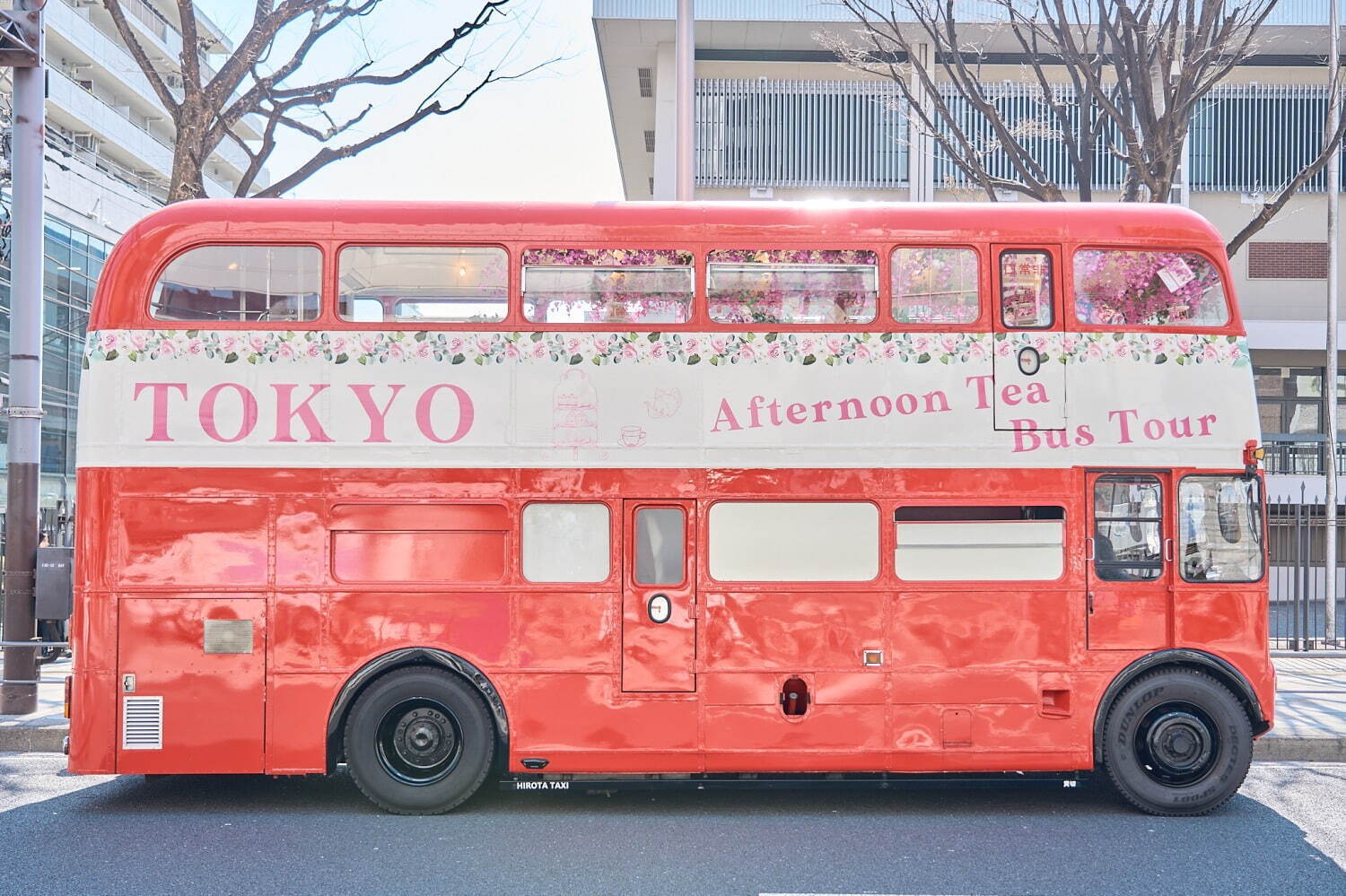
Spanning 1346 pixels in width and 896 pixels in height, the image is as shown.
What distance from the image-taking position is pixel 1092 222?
7812 mm

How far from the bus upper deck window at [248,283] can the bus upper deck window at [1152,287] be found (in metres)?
5.13

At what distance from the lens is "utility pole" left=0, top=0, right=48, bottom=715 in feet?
33.2

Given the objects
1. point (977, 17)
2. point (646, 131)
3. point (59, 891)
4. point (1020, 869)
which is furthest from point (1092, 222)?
point (646, 131)

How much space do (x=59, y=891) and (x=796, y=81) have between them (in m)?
18.5

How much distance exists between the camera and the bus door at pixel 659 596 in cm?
764

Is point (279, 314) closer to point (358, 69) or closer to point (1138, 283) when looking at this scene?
point (1138, 283)

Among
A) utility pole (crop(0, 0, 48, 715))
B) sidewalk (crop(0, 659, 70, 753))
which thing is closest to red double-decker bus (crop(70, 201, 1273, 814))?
sidewalk (crop(0, 659, 70, 753))

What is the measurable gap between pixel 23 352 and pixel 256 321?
13.5 ft

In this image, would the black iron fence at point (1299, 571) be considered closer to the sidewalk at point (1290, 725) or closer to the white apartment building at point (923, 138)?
the white apartment building at point (923, 138)

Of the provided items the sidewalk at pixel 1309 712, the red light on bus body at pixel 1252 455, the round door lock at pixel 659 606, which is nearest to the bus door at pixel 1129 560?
the red light on bus body at pixel 1252 455

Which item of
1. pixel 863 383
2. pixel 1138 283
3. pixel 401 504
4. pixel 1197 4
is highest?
pixel 1197 4

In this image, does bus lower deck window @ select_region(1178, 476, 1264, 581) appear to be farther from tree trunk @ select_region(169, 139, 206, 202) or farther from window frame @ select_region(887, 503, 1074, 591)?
tree trunk @ select_region(169, 139, 206, 202)

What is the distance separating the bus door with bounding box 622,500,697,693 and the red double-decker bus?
0.09 ft

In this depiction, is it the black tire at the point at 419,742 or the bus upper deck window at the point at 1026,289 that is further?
the bus upper deck window at the point at 1026,289
